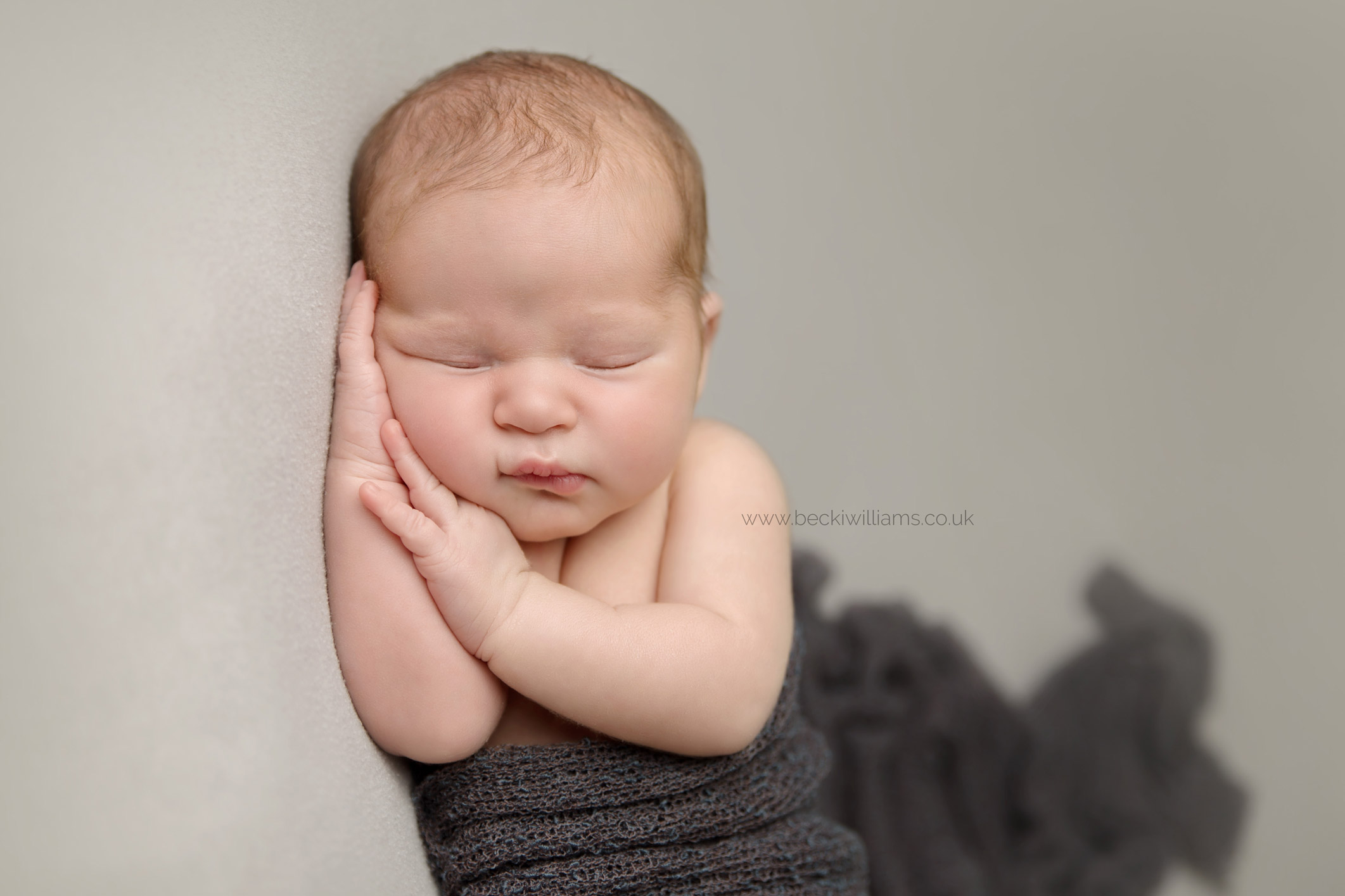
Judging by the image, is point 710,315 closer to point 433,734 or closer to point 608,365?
point 608,365

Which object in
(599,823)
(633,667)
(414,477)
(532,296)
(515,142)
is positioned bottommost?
(599,823)

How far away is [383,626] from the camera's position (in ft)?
2.77

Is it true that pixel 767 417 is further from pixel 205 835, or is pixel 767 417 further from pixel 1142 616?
pixel 205 835

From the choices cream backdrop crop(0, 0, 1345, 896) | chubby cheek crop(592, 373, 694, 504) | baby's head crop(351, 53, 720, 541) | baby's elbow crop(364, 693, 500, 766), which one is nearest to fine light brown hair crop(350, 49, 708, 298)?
baby's head crop(351, 53, 720, 541)

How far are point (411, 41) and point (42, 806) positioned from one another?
88cm

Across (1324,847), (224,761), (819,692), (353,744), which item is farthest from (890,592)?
(224,761)

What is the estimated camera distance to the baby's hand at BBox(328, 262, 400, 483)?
87cm

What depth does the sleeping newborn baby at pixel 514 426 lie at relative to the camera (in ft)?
2.80

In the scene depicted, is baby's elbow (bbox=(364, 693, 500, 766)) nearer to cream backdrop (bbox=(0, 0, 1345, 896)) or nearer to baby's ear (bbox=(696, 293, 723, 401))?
baby's ear (bbox=(696, 293, 723, 401))

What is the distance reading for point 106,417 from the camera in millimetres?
605

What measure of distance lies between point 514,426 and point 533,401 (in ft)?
0.10

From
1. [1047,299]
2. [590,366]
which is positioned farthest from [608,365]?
[1047,299]

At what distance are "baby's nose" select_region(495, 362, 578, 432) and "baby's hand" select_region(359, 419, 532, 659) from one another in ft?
0.26

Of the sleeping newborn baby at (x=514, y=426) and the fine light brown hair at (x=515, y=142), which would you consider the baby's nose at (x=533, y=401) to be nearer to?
the sleeping newborn baby at (x=514, y=426)
